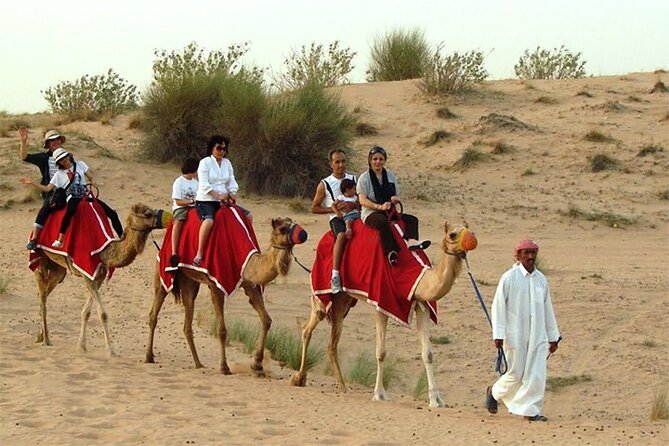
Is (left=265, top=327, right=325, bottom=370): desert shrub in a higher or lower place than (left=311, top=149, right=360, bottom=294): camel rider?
lower

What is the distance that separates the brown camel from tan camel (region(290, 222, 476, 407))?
60 centimetres

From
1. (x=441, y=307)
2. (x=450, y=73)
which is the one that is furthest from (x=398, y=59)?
(x=441, y=307)

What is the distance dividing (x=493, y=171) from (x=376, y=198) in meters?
15.9

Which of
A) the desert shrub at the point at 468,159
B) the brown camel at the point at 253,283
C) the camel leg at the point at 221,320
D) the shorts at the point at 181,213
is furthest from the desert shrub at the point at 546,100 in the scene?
the camel leg at the point at 221,320

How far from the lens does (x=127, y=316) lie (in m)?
16.0

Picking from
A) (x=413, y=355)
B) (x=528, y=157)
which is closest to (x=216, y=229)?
(x=413, y=355)

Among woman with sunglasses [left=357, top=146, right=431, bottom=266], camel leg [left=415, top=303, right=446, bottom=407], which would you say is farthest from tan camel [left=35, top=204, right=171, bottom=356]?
camel leg [left=415, top=303, right=446, bottom=407]

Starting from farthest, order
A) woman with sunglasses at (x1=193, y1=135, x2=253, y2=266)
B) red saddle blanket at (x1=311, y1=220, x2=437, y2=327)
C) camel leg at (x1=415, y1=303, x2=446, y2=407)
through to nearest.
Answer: woman with sunglasses at (x1=193, y1=135, x2=253, y2=266) → red saddle blanket at (x1=311, y1=220, x2=437, y2=327) → camel leg at (x1=415, y1=303, x2=446, y2=407)

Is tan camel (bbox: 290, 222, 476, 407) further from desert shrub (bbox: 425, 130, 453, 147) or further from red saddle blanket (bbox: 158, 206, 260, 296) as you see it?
desert shrub (bbox: 425, 130, 453, 147)

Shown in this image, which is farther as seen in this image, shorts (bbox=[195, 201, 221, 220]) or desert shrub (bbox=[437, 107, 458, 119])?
desert shrub (bbox=[437, 107, 458, 119])

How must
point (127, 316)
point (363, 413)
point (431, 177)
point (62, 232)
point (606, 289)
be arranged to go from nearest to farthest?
1. point (363, 413)
2. point (62, 232)
3. point (127, 316)
4. point (606, 289)
5. point (431, 177)

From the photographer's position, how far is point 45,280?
14.0 m

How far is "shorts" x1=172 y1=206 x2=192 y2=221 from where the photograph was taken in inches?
493

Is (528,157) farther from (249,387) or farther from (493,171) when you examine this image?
(249,387)
